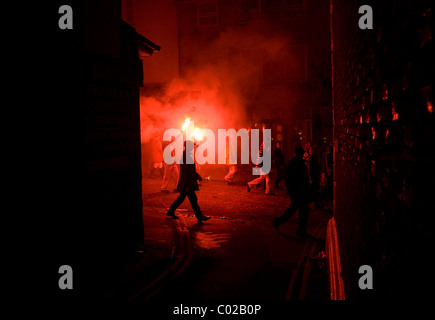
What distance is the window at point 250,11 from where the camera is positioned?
19828 mm

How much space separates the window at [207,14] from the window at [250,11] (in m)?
1.59

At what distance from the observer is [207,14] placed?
20797mm

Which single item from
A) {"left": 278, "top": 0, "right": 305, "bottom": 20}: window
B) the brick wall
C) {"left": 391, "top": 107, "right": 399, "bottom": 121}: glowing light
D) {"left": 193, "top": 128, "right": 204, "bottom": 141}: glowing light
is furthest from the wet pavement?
{"left": 278, "top": 0, "right": 305, "bottom": 20}: window

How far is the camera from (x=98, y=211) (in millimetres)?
5402

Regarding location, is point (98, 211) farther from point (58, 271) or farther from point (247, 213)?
point (247, 213)

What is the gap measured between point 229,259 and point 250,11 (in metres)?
16.8

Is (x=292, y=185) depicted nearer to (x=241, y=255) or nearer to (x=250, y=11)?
Answer: (x=241, y=255)

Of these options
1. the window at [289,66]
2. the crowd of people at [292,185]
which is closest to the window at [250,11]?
the window at [289,66]

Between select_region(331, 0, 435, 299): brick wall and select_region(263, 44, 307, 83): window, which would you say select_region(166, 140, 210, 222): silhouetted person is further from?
select_region(263, 44, 307, 83): window

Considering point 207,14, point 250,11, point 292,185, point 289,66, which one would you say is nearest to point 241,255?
point 292,185

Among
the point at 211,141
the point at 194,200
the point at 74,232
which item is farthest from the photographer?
the point at 211,141

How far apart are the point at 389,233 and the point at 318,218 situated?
8.26 metres

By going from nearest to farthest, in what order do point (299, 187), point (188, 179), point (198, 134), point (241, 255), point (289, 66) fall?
point (241, 255) < point (299, 187) < point (188, 179) < point (289, 66) < point (198, 134)
